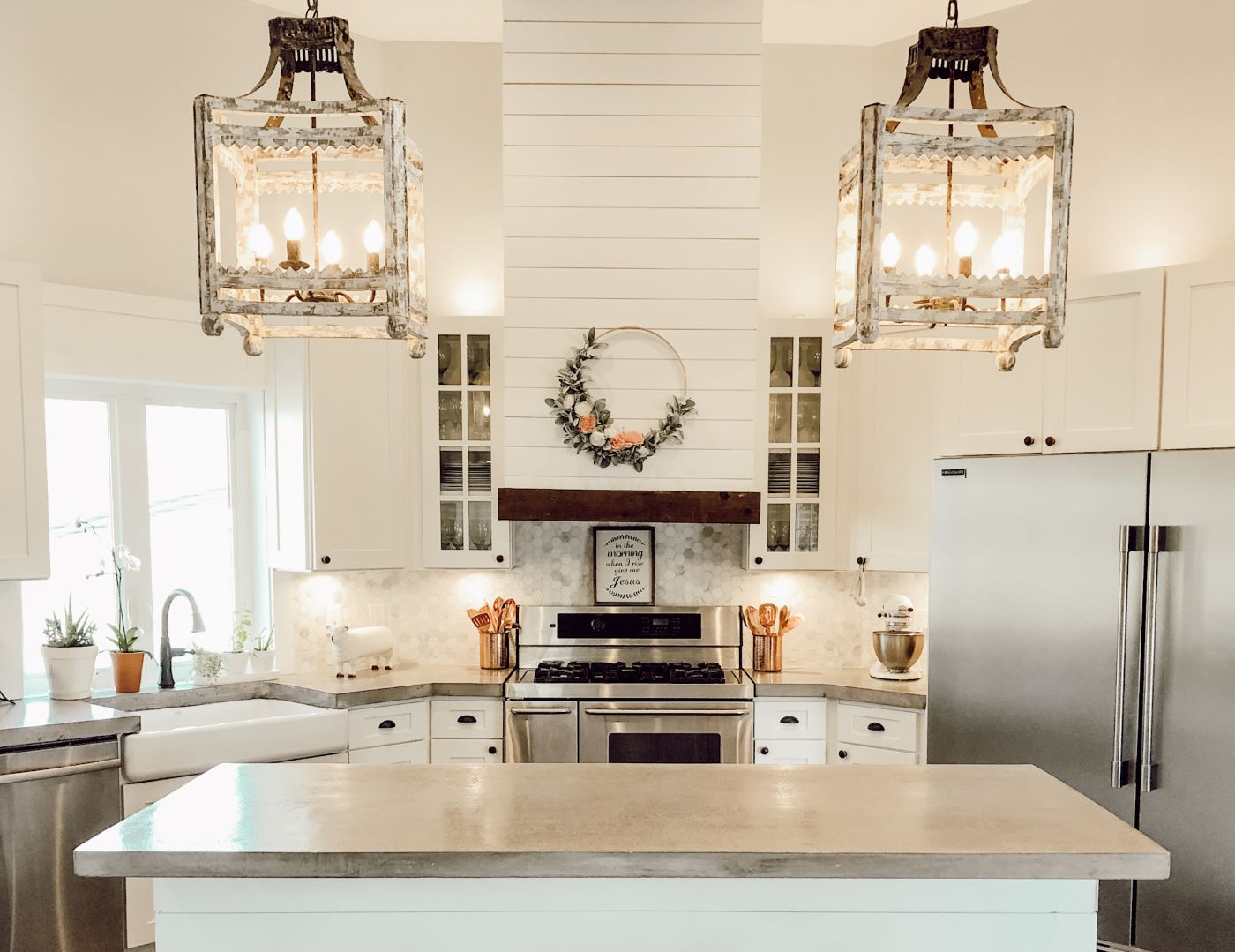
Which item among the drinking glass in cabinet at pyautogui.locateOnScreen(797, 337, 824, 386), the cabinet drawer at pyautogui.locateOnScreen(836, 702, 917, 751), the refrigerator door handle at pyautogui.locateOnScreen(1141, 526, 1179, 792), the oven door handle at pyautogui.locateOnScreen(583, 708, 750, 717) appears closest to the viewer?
the refrigerator door handle at pyautogui.locateOnScreen(1141, 526, 1179, 792)

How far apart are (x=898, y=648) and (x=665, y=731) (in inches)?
41.1

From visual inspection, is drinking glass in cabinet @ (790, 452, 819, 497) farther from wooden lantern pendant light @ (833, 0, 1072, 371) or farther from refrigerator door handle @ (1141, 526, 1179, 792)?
wooden lantern pendant light @ (833, 0, 1072, 371)

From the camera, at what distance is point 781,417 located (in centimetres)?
398

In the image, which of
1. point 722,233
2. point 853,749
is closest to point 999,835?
point 853,749

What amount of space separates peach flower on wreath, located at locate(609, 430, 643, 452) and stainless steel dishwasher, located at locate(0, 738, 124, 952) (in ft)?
6.57

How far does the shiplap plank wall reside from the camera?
3.39 m

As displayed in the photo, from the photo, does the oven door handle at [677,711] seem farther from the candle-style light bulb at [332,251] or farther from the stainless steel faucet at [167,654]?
the candle-style light bulb at [332,251]

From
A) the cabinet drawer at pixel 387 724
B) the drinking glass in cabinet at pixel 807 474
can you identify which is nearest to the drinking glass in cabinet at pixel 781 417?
the drinking glass in cabinet at pixel 807 474

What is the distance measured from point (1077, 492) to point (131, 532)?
3.57m

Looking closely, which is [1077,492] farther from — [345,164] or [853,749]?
[345,164]

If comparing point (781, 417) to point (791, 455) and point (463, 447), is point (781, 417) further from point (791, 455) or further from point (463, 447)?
point (463, 447)

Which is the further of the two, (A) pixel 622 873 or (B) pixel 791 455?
(B) pixel 791 455

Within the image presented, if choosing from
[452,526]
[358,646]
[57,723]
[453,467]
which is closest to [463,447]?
[453,467]

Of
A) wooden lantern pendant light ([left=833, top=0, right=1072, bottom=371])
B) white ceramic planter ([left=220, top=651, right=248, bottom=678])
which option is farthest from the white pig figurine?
wooden lantern pendant light ([left=833, top=0, right=1072, bottom=371])
